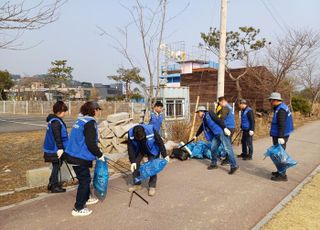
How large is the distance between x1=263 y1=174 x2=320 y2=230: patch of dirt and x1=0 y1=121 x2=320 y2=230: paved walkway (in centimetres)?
26

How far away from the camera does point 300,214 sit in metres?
4.74

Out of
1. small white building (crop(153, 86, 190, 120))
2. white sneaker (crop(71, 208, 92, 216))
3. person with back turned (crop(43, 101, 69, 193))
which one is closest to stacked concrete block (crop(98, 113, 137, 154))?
person with back turned (crop(43, 101, 69, 193))

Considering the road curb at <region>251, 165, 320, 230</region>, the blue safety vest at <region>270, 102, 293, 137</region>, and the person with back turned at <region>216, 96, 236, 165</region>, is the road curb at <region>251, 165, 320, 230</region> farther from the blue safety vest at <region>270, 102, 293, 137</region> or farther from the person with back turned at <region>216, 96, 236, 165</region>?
the person with back turned at <region>216, 96, 236, 165</region>

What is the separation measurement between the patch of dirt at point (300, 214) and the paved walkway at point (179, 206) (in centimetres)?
26

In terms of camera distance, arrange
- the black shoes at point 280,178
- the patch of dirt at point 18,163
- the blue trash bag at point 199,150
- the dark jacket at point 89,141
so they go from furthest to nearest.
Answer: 1. the blue trash bag at point 199,150
2. the black shoes at point 280,178
3. the patch of dirt at point 18,163
4. the dark jacket at point 89,141

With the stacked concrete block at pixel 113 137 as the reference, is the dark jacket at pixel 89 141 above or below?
above

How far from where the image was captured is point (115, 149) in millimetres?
10750

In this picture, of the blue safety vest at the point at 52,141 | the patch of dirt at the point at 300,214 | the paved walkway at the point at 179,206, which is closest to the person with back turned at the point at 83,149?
the paved walkway at the point at 179,206

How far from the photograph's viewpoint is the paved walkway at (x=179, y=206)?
14.4 feet

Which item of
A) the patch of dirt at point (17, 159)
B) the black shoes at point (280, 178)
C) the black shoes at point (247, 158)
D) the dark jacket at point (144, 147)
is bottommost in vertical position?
the patch of dirt at point (17, 159)

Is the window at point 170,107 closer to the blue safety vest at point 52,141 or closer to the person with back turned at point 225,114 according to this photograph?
the person with back turned at point 225,114

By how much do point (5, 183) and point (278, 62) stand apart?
1877cm

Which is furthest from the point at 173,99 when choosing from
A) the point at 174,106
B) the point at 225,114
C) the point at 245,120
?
the point at 225,114

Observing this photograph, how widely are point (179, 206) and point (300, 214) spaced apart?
178cm
